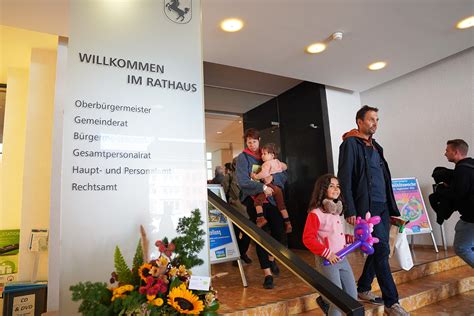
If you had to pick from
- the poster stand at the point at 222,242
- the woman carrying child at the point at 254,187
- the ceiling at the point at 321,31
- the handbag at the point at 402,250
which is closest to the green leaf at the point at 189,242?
the poster stand at the point at 222,242

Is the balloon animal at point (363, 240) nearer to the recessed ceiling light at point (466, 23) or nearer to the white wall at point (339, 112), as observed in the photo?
the recessed ceiling light at point (466, 23)

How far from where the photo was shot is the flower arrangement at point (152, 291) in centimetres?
102

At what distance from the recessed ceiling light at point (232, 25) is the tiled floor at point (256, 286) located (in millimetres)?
2431

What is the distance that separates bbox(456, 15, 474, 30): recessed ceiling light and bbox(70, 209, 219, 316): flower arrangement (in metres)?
3.72

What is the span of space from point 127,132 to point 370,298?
2.33m

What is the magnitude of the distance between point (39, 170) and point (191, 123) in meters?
2.69

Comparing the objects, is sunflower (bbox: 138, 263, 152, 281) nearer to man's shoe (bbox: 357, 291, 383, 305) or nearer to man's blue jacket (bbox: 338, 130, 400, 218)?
man's blue jacket (bbox: 338, 130, 400, 218)

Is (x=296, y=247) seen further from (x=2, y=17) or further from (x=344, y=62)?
(x=2, y=17)

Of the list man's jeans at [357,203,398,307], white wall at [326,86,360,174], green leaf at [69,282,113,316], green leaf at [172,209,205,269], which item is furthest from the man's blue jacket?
white wall at [326,86,360,174]

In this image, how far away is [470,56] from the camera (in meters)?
4.06

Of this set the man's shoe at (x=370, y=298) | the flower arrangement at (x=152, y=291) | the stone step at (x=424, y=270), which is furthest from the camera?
the stone step at (x=424, y=270)

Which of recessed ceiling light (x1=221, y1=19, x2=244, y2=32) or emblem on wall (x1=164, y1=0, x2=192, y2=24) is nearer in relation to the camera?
A: emblem on wall (x1=164, y1=0, x2=192, y2=24)

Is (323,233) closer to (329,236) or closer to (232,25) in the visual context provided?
(329,236)

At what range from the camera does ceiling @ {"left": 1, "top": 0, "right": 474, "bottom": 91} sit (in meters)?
2.70
